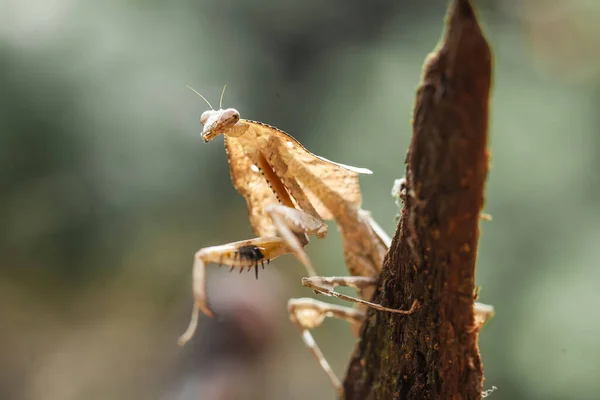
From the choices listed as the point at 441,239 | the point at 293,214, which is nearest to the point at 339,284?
the point at 293,214

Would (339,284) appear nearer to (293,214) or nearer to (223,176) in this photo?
(293,214)

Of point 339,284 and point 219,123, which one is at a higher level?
point 219,123

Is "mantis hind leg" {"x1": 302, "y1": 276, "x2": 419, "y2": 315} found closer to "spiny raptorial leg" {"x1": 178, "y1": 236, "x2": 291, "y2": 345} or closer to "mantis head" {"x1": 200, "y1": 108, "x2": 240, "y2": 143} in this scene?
"spiny raptorial leg" {"x1": 178, "y1": 236, "x2": 291, "y2": 345}

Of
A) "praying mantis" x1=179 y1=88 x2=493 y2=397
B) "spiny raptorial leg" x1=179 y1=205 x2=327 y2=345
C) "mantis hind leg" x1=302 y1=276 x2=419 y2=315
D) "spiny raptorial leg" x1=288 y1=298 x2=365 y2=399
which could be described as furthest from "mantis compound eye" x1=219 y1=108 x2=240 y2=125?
"spiny raptorial leg" x1=288 y1=298 x2=365 y2=399

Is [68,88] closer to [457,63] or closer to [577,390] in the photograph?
[457,63]

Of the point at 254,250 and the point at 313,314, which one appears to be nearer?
the point at 254,250

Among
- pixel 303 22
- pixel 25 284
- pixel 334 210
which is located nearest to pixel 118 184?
pixel 25 284
